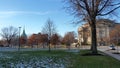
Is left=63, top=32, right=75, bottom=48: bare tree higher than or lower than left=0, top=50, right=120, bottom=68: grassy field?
higher

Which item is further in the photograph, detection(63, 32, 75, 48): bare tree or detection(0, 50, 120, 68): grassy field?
detection(63, 32, 75, 48): bare tree

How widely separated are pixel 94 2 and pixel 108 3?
2.21m

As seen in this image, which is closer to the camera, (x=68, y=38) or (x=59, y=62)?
(x=59, y=62)

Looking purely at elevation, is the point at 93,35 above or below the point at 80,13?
below

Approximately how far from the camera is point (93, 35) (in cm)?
4225

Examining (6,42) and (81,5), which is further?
(6,42)

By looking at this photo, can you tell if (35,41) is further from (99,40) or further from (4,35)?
(99,40)

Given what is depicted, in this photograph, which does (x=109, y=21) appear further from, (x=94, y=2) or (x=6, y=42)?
(x=6, y=42)

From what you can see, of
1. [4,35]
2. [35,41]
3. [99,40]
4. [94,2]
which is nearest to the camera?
[94,2]

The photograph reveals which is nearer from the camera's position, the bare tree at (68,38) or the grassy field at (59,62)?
the grassy field at (59,62)

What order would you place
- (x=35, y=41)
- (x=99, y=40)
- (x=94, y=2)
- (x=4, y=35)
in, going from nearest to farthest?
(x=94, y=2)
(x=35, y=41)
(x=4, y=35)
(x=99, y=40)

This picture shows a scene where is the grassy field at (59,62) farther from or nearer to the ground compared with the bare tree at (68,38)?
nearer to the ground

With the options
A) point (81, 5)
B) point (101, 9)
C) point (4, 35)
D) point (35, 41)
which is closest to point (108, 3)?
point (101, 9)

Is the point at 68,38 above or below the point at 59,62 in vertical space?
above
